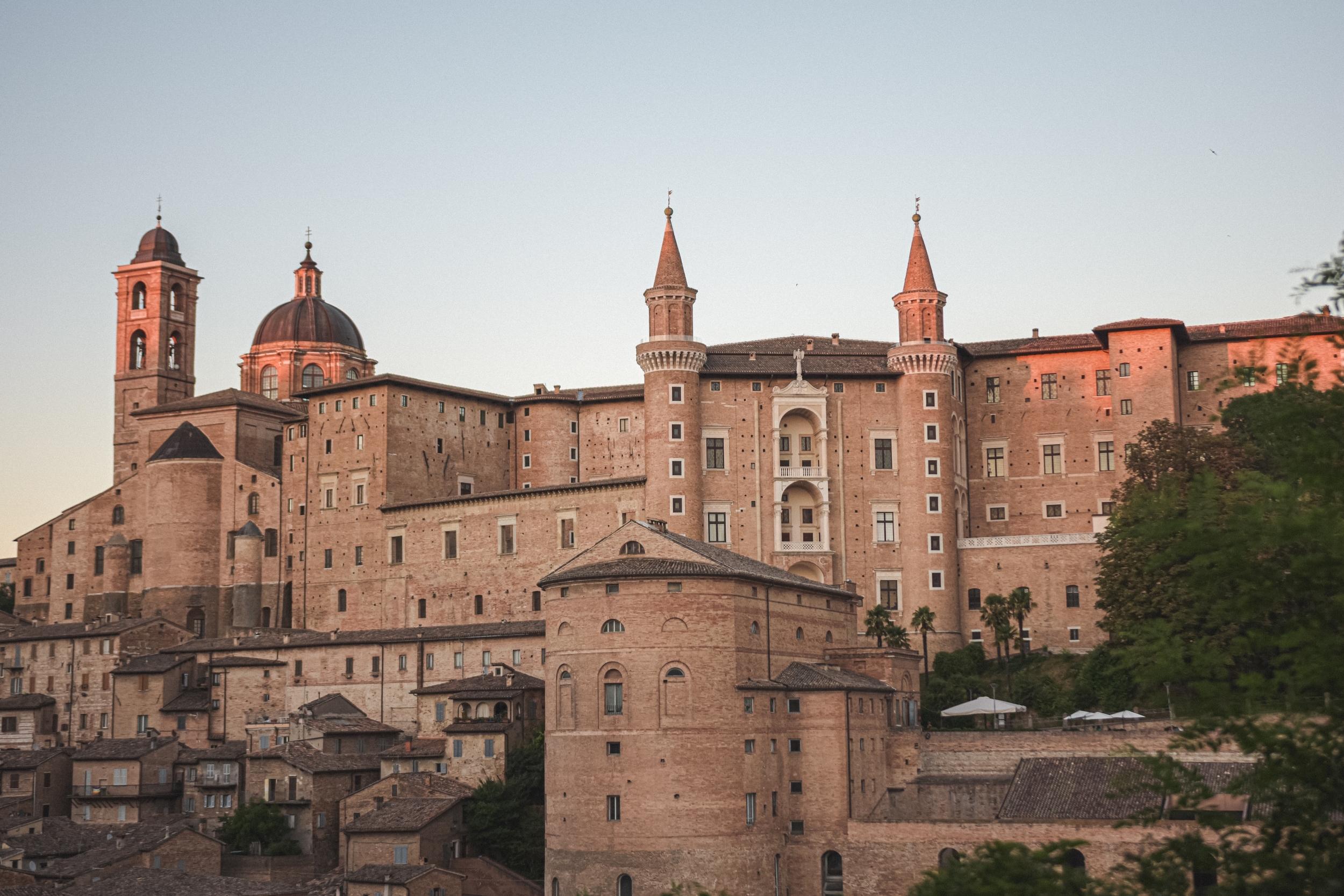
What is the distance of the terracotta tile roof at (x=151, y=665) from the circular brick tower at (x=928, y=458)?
2864 cm

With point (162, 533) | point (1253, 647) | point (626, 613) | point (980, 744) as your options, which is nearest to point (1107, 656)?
point (980, 744)

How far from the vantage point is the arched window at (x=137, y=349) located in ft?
301

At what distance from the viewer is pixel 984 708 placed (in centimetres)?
5097

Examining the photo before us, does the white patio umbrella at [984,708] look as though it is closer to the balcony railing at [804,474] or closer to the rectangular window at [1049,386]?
the balcony railing at [804,474]

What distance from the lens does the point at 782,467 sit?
217ft

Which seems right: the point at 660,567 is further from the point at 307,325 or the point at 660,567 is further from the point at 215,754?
the point at 307,325

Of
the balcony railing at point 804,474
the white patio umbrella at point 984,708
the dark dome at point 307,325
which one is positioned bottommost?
the white patio umbrella at point 984,708

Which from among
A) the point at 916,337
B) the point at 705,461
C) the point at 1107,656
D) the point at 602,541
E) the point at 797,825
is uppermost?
the point at 916,337

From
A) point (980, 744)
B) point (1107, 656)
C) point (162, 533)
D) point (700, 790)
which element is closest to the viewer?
point (700, 790)

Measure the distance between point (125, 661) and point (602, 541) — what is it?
90.4 feet

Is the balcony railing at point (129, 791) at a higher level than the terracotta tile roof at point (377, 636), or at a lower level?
lower

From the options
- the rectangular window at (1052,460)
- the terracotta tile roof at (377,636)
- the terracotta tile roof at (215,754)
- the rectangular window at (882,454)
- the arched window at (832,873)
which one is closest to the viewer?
the arched window at (832,873)

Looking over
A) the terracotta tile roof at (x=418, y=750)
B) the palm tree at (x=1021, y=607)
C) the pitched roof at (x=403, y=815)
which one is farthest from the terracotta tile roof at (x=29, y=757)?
the palm tree at (x=1021, y=607)

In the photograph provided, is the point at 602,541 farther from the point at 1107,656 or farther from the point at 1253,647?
the point at 1253,647
